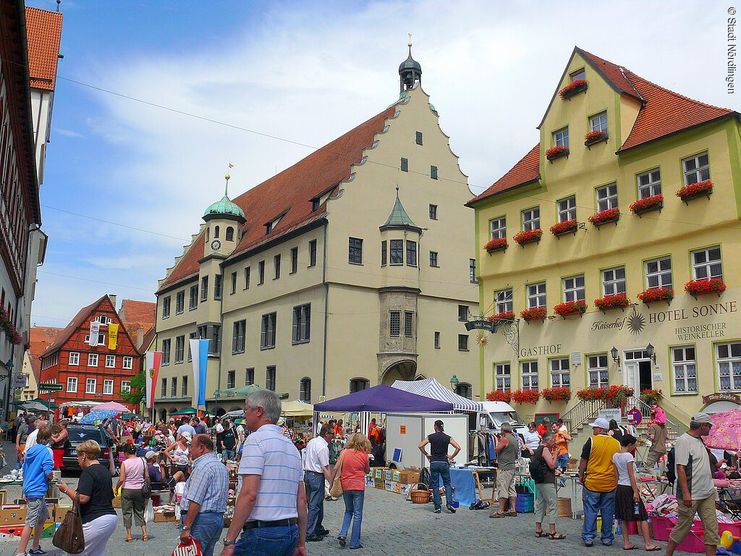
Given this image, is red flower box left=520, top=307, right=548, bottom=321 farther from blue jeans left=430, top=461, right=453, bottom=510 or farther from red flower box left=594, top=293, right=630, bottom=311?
blue jeans left=430, top=461, right=453, bottom=510

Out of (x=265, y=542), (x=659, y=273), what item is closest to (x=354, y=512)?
(x=265, y=542)

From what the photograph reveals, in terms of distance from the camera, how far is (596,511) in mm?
11648

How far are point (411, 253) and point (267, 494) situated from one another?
120 ft

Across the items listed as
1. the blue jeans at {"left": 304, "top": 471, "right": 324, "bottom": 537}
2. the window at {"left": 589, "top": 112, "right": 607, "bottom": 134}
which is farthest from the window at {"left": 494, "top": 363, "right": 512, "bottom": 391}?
the blue jeans at {"left": 304, "top": 471, "right": 324, "bottom": 537}

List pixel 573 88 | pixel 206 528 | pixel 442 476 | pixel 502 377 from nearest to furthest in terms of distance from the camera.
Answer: pixel 206 528
pixel 442 476
pixel 573 88
pixel 502 377

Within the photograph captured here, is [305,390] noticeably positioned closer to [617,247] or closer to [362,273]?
[362,273]

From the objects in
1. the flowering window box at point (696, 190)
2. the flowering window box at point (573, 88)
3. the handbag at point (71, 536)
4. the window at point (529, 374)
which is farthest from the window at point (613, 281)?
the handbag at point (71, 536)

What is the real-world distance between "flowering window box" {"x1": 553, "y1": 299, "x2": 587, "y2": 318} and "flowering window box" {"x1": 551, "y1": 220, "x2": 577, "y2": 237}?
8.37 ft

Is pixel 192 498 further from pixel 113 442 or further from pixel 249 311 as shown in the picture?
pixel 249 311

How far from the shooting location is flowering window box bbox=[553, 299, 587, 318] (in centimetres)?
2641

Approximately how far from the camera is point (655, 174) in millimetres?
24594

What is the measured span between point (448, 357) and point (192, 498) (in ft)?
119

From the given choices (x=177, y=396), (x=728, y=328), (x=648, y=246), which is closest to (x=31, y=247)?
(x=177, y=396)

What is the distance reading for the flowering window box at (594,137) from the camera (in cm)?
2636
